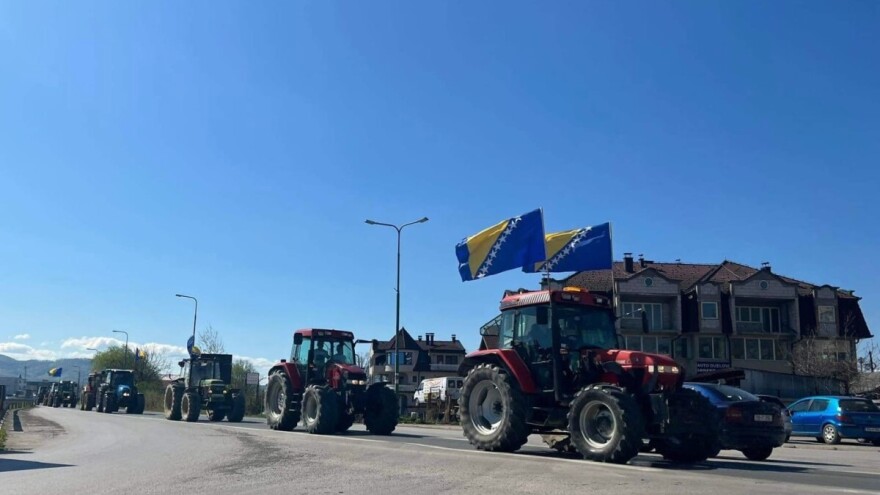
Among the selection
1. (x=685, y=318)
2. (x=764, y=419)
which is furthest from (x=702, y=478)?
(x=685, y=318)

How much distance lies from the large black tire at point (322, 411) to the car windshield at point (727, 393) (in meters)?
8.74

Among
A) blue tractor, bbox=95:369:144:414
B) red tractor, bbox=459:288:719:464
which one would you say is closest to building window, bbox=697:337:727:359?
blue tractor, bbox=95:369:144:414

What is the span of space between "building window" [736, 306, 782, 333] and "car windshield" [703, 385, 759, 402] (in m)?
42.9

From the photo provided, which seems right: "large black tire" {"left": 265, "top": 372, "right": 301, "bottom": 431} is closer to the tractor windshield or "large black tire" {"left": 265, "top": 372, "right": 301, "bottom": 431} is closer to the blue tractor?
the tractor windshield

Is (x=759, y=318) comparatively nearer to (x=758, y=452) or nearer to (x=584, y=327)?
(x=758, y=452)

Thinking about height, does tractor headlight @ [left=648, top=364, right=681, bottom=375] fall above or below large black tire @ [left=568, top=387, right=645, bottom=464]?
above

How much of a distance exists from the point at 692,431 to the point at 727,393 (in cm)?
374

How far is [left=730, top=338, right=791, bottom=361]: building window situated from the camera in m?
55.0

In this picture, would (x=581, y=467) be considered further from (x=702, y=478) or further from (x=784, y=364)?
(x=784, y=364)

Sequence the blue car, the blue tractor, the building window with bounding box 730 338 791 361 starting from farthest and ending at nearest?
1. the building window with bounding box 730 338 791 361
2. the blue tractor
3. the blue car

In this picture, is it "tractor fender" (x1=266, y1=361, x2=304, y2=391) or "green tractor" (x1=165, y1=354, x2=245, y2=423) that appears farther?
"green tractor" (x1=165, y1=354, x2=245, y2=423)

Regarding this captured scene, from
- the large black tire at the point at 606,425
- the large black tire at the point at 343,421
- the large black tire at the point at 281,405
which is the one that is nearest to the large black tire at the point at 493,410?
the large black tire at the point at 606,425

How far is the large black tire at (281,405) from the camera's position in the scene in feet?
67.4

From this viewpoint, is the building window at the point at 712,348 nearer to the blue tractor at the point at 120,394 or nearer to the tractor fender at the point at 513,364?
the blue tractor at the point at 120,394
